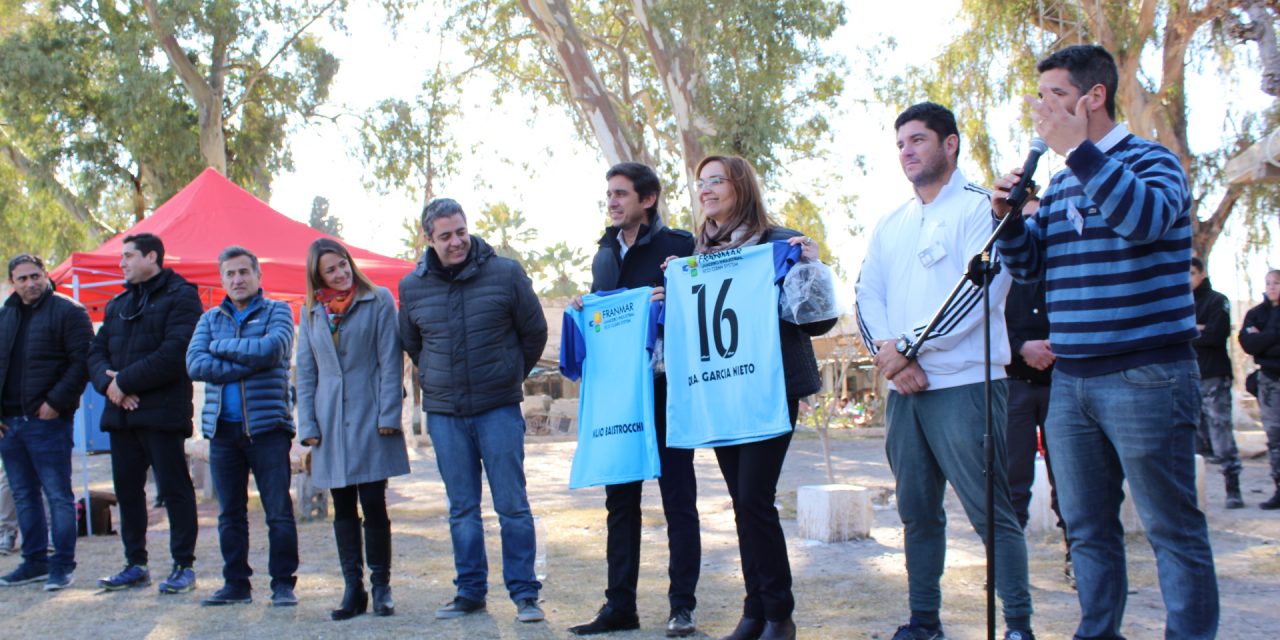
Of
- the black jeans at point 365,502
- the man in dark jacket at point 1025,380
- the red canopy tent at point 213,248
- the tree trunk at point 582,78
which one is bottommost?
the black jeans at point 365,502

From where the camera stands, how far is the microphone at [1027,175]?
354 cm

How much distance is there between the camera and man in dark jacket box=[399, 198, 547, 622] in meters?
5.84

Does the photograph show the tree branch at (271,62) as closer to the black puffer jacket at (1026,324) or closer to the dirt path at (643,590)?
the dirt path at (643,590)

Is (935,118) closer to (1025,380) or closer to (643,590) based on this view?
(1025,380)

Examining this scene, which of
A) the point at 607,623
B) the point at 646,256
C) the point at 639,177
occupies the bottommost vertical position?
the point at 607,623

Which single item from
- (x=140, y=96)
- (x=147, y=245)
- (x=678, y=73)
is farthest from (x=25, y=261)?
(x=140, y=96)

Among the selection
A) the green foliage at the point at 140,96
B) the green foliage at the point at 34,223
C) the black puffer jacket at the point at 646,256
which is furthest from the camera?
the green foliage at the point at 34,223

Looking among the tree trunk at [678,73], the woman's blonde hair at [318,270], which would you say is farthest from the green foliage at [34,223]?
the woman's blonde hair at [318,270]

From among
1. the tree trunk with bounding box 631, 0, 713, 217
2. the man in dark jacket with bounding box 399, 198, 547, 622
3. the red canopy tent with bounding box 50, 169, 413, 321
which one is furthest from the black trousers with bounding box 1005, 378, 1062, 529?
the tree trunk with bounding box 631, 0, 713, 217

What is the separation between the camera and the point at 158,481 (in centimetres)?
700

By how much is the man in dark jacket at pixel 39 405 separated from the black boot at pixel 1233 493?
8.54m

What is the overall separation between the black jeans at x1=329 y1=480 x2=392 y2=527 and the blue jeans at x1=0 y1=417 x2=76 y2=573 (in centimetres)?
231

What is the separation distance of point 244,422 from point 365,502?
94cm

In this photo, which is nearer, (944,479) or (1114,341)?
(1114,341)
